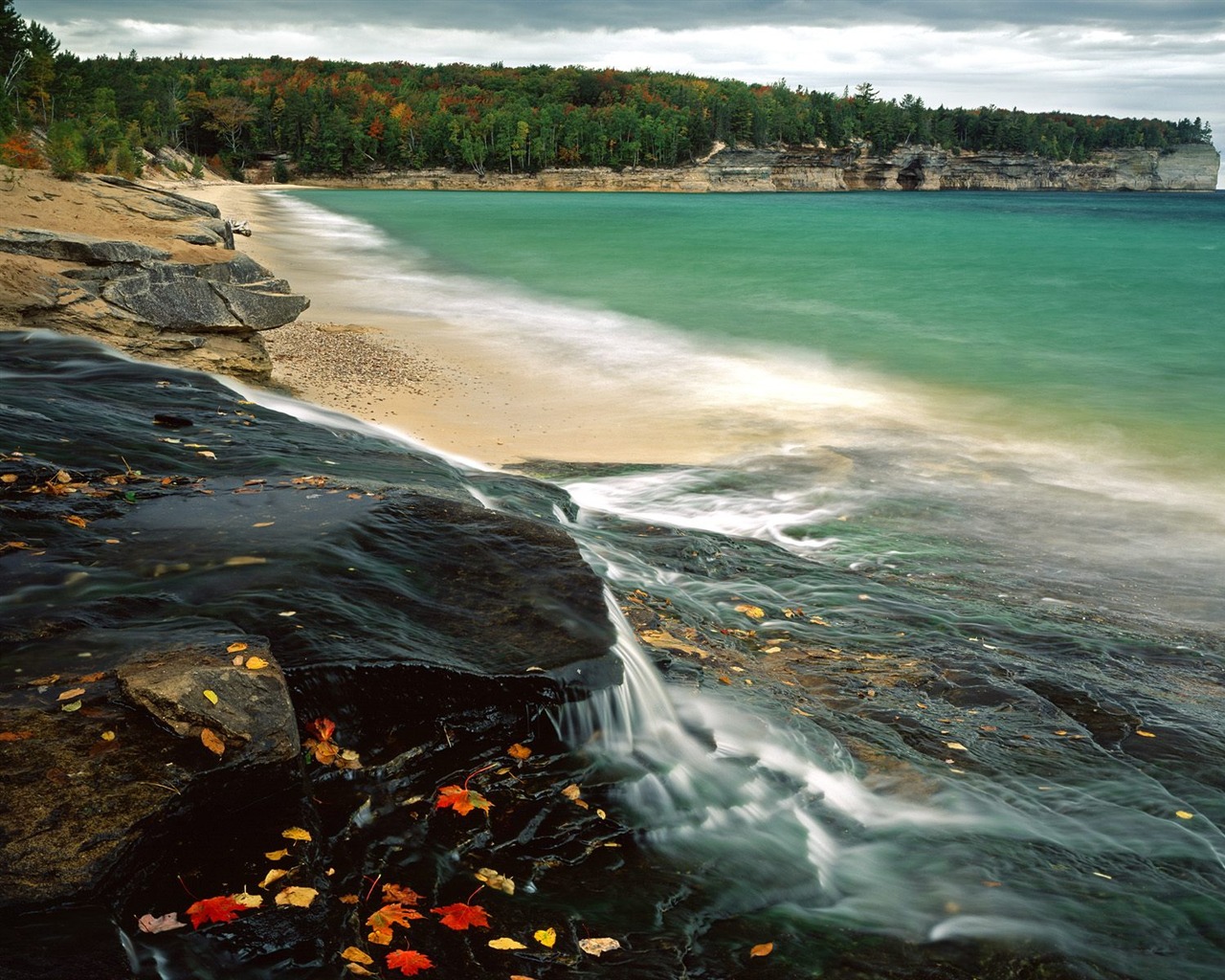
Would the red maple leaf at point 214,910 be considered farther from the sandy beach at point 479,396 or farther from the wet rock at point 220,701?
the sandy beach at point 479,396

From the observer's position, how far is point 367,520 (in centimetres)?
565

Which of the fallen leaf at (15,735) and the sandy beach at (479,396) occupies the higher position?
the fallen leaf at (15,735)

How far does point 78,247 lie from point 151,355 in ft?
4.62

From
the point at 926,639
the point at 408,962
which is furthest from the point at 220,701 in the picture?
the point at 926,639

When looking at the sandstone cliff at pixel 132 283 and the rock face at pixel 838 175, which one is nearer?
the sandstone cliff at pixel 132 283

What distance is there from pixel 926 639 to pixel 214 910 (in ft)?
16.0

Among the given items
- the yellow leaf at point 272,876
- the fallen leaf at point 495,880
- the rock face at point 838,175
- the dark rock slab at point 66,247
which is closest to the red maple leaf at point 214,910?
the yellow leaf at point 272,876

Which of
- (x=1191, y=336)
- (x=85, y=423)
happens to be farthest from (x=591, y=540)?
(x=1191, y=336)

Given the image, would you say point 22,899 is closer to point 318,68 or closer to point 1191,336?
point 1191,336

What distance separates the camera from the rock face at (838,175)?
137 meters

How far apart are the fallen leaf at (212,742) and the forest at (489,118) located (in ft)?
285

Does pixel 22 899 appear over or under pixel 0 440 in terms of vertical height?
under

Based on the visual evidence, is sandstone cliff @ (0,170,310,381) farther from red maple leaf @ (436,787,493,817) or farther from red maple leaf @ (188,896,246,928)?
red maple leaf @ (188,896,246,928)

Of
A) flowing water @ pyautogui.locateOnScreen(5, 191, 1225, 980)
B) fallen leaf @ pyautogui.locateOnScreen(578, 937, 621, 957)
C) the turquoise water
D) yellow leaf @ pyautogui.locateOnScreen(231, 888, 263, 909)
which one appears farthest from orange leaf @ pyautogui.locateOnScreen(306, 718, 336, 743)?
the turquoise water
